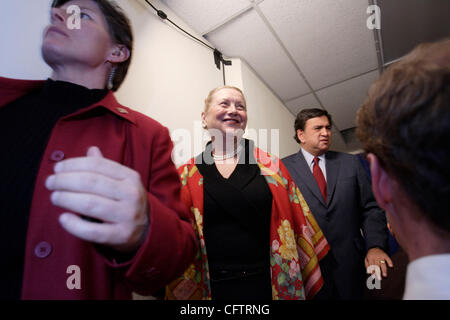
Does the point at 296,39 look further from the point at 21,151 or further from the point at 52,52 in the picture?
the point at 21,151

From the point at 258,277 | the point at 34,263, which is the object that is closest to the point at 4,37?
the point at 34,263

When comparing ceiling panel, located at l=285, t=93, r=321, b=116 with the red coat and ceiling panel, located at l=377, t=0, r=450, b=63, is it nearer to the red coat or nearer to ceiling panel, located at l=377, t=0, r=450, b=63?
ceiling panel, located at l=377, t=0, r=450, b=63

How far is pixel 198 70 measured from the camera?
5.04 ft

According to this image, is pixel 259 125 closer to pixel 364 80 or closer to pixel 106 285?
pixel 364 80

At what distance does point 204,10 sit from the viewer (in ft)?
4.75

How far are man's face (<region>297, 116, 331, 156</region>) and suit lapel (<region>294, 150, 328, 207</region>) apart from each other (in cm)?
12

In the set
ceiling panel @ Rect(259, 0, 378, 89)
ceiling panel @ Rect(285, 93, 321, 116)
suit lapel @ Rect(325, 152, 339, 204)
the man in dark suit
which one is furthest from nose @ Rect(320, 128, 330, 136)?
ceiling panel @ Rect(285, 93, 321, 116)

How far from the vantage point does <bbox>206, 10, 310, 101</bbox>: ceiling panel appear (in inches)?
62.7

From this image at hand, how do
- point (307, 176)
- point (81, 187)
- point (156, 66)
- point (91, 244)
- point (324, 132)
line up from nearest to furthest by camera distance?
point (81, 187)
point (91, 244)
point (156, 66)
point (307, 176)
point (324, 132)

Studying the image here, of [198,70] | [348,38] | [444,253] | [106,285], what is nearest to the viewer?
[444,253]

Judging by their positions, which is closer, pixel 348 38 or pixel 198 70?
pixel 198 70

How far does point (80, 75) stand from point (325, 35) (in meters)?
1.77

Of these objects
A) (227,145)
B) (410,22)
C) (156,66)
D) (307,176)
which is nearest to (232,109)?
(227,145)

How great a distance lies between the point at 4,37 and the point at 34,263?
74 cm
